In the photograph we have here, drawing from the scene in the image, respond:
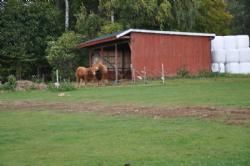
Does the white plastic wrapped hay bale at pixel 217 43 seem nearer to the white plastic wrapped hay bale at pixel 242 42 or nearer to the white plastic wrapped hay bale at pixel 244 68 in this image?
the white plastic wrapped hay bale at pixel 242 42

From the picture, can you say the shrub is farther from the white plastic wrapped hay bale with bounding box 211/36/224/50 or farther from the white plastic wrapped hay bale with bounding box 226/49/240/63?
the white plastic wrapped hay bale with bounding box 211/36/224/50

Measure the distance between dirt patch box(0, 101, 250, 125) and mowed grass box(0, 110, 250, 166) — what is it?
0.74m

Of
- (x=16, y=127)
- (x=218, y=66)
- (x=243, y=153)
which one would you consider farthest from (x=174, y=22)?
(x=243, y=153)

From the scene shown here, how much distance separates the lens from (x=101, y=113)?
15.8m

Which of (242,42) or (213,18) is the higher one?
(213,18)

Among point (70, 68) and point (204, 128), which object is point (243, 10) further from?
point (204, 128)

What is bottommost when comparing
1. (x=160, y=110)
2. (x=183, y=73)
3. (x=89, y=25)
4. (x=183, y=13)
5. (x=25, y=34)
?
(x=160, y=110)

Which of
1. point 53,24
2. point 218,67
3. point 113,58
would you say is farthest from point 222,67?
point 53,24

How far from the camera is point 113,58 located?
41375 millimetres

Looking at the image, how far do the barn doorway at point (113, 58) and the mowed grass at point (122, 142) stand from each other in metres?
25.4

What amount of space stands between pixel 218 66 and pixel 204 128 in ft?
96.4

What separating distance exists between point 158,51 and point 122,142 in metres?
27.2

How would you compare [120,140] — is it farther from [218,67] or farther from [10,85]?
[218,67]

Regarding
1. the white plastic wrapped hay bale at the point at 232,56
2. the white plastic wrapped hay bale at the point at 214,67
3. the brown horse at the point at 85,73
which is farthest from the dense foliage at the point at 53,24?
the brown horse at the point at 85,73
